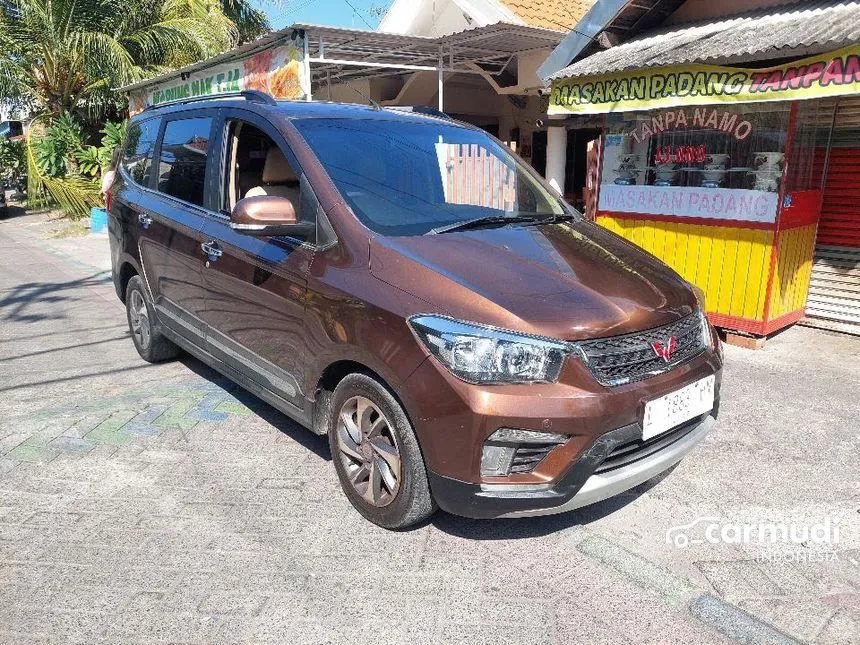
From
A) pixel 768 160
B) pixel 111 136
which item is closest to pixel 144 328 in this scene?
pixel 768 160

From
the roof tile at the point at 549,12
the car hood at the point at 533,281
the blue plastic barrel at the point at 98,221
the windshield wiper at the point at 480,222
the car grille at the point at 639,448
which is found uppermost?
the roof tile at the point at 549,12

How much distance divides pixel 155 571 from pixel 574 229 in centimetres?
260

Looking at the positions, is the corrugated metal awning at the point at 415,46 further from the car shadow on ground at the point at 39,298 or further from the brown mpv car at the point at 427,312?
the brown mpv car at the point at 427,312

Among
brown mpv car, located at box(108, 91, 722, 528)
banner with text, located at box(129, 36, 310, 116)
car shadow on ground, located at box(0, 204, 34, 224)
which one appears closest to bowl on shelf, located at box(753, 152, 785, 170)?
brown mpv car, located at box(108, 91, 722, 528)

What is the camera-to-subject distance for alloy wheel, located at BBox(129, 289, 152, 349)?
518 centimetres

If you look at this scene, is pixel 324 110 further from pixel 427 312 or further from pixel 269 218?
pixel 427 312

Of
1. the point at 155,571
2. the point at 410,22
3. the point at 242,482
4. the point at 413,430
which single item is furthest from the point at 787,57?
the point at 410,22

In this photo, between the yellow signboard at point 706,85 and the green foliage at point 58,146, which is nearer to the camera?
the yellow signboard at point 706,85

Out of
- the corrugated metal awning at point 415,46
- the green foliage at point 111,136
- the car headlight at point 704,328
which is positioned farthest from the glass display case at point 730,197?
the green foliage at point 111,136

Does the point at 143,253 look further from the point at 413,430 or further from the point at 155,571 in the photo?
the point at 413,430

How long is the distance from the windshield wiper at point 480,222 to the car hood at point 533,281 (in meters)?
0.05

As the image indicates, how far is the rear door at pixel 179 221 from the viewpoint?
4.06 m

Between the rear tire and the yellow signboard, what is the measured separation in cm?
431

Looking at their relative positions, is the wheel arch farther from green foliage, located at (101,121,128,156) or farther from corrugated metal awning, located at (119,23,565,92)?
green foliage, located at (101,121,128,156)
